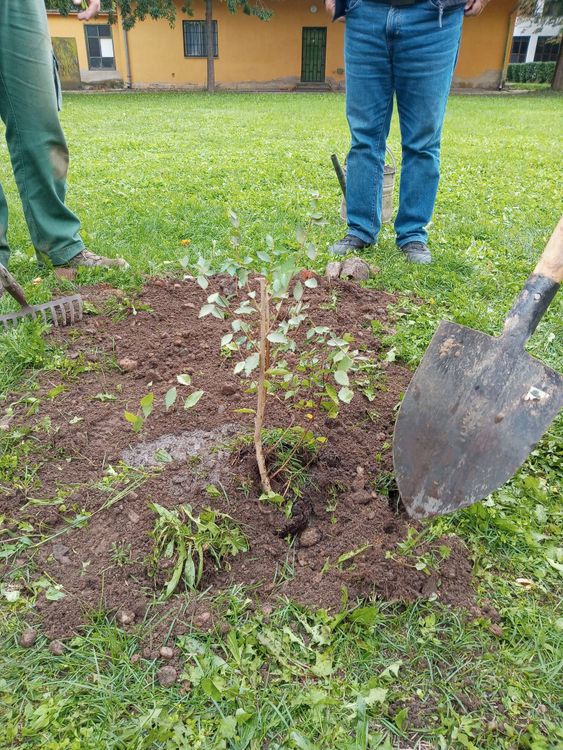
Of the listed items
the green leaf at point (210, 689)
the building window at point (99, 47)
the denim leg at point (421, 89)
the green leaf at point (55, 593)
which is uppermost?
the building window at point (99, 47)

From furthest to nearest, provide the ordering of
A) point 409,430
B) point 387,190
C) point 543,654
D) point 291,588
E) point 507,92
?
point 507,92
point 387,190
point 409,430
point 291,588
point 543,654

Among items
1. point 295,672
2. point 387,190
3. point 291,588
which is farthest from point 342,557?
point 387,190

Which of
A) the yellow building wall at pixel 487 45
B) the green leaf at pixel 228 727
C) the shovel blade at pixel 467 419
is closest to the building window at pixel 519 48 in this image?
the yellow building wall at pixel 487 45

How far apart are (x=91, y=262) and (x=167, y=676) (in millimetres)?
2605

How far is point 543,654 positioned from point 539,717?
17 cm

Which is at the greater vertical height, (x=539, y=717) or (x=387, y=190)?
(x=387, y=190)

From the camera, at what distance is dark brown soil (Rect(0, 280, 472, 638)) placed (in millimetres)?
1596

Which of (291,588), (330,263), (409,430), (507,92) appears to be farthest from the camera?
(507,92)

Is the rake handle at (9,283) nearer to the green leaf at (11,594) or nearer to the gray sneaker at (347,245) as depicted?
the green leaf at (11,594)

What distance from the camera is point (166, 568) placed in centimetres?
163

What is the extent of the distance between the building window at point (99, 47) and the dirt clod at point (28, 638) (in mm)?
26896

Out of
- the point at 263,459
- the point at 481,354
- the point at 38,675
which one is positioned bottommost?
the point at 38,675

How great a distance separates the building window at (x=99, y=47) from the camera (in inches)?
921

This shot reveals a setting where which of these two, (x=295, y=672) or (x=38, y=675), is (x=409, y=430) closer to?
(x=295, y=672)
